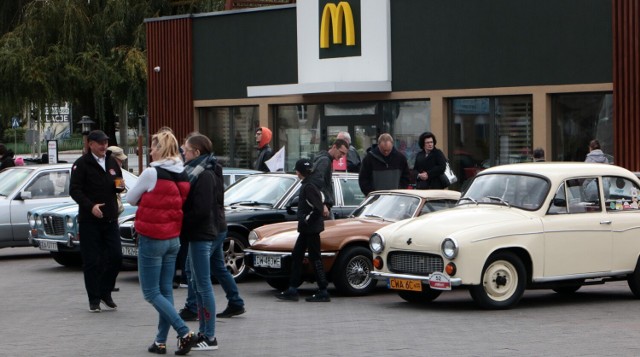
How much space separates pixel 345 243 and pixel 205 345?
424cm

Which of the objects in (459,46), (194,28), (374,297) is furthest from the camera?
(194,28)

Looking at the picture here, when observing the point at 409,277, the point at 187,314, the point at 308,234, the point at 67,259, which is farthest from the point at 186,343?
the point at 67,259

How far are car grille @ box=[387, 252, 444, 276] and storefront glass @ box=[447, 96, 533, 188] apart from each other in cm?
1085

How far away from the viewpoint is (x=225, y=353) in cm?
1005

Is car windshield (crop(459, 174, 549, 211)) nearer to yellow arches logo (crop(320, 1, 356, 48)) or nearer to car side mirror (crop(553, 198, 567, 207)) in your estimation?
car side mirror (crop(553, 198, 567, 207))

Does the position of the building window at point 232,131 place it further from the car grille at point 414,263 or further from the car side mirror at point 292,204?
the car grille at point 414,263

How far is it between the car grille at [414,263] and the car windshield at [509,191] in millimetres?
1188

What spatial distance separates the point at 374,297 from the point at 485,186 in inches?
73.4

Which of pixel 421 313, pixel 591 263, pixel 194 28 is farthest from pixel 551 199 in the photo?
pixel 194 28

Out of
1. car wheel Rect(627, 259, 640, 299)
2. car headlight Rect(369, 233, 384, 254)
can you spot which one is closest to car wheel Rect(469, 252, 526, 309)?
car headlight Rect(369, 233, 384, 254)

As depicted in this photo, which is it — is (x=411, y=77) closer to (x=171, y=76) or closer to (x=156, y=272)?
(x=171, y=76)

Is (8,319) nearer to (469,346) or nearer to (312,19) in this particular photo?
(469,346)

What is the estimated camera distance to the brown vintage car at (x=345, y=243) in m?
14.2

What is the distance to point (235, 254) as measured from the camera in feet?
51.8
